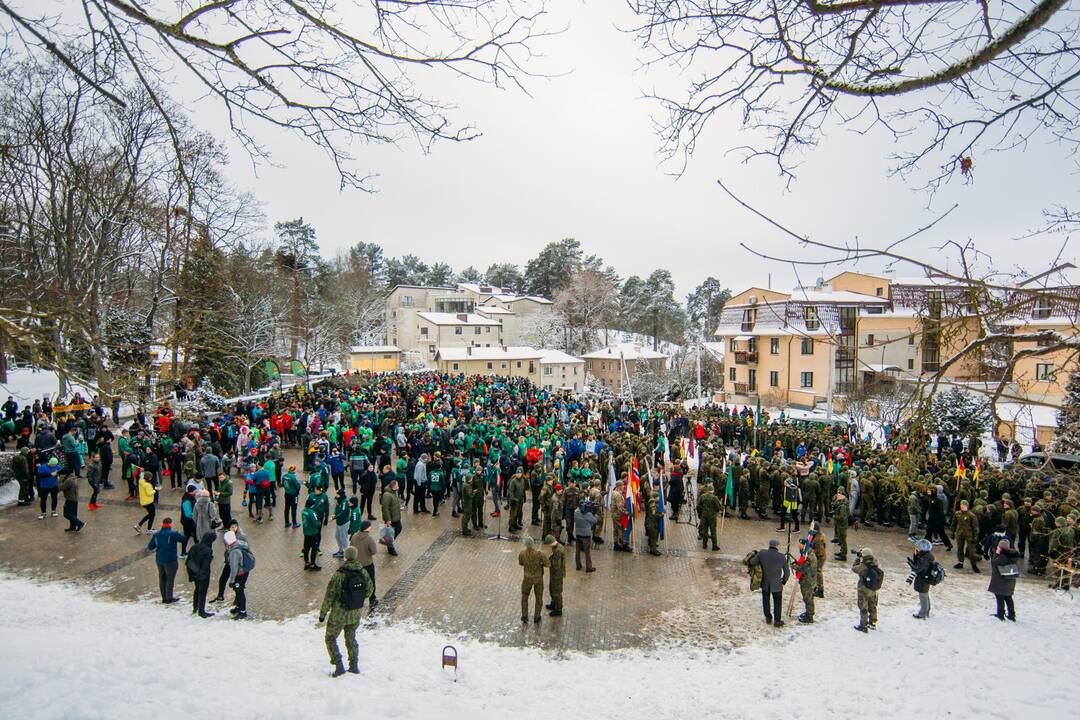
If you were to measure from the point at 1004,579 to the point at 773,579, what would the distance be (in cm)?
369

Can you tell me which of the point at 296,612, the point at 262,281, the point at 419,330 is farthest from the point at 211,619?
the point at 419,330

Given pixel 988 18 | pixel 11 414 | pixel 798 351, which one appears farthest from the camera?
pixel 798 351

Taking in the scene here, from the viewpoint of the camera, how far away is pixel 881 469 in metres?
15.1

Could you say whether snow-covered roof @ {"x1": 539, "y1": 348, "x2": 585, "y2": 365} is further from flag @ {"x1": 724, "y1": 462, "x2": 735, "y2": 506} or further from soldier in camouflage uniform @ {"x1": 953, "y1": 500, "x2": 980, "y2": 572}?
soldier in camouflage uniform @ {"x1": 953, "y1": 500, "x2": 980, "y2": 572}

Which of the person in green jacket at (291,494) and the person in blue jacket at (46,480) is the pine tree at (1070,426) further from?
the person in blue jacket at (46,480)

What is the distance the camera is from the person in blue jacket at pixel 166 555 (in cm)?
896

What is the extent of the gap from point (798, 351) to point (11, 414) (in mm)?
41562

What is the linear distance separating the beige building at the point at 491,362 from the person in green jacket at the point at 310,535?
40574 millimetres

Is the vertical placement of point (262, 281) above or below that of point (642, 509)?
above

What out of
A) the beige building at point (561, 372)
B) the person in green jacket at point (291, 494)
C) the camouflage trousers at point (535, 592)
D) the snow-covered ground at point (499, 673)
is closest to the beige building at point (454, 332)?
the beige building at point (561, 372)

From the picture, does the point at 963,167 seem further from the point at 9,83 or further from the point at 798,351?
the point at 798,351

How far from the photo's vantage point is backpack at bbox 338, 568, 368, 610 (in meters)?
6.93

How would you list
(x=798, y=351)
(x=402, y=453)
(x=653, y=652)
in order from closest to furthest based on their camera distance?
(x=653, y=652) < (x=402, y=453) < (x=798, y=351)

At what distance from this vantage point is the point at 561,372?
57250mm
